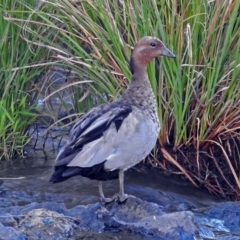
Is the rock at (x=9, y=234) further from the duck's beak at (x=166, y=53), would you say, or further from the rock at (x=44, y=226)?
the duck's beak at (x=166, y=53)

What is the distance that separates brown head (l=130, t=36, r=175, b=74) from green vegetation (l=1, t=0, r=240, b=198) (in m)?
0.21

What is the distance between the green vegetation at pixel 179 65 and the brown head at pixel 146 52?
0.21 m

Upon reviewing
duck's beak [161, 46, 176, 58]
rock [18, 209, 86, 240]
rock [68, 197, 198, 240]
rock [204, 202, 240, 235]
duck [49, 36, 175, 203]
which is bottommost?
rock [204, 202, 240, 235]

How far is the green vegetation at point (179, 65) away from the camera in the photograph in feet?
21.1

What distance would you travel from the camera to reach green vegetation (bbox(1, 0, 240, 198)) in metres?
6.42

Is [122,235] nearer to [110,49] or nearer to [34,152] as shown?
[110,49]

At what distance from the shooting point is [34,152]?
7398 millimetres

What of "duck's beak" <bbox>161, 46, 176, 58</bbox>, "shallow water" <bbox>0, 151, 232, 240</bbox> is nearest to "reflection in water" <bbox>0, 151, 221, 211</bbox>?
"shallow water" <bbox>0, 151, 232, 240</bbox>

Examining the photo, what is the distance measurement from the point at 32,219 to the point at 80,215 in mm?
389

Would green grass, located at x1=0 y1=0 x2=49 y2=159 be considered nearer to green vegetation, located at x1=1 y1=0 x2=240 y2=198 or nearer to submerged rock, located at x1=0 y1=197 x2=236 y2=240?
green vegetation, located at x1=1 y1=0 x2=240 y2=198

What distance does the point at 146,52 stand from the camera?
6227 millimetres

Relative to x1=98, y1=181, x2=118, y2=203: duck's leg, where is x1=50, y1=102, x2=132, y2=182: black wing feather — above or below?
above

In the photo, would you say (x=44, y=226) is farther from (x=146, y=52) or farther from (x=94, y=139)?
(x=146, y=52)

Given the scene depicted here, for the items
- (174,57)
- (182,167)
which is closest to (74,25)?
(174,57)
